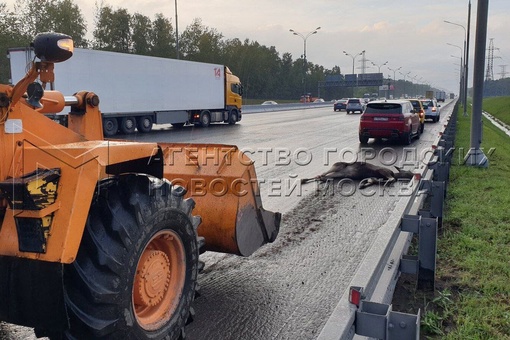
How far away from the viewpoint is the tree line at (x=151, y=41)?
192 feet

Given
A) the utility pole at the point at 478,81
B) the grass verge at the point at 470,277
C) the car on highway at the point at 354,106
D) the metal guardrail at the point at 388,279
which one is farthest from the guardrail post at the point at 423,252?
the car on highway at the point at 354,106

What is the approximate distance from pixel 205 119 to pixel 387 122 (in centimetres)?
1450

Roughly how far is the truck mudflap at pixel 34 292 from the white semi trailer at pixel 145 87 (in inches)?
727

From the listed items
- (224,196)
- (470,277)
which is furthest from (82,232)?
(470,277)

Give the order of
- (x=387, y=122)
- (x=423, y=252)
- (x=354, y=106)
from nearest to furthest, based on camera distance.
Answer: (x=423, y=252) < (x=387, y=122) < (x=354, y=106)

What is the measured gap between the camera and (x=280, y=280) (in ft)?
17.8

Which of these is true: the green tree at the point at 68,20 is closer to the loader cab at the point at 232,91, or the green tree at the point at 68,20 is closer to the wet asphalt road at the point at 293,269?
the loader cab at the point at 232,91

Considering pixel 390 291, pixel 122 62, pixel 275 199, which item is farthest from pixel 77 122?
pixel 122 62

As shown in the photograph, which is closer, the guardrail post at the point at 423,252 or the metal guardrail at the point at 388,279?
the metal guardrail at the point at 388,279

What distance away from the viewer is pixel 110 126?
975 inches

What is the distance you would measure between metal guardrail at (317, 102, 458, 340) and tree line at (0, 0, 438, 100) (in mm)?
40561

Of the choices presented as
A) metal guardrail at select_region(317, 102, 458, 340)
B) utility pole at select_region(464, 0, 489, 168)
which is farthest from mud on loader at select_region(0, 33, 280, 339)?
utility pole at select_region(464, 0, 489, 168)

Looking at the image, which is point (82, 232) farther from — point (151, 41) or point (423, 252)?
point (151, 41)

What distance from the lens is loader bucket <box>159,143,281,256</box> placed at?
199 inches
